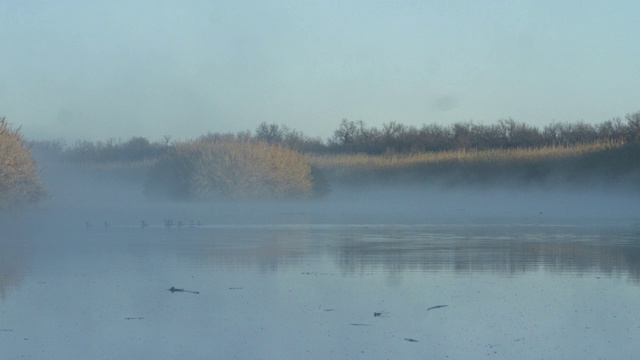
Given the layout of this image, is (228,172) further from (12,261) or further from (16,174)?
(12,261)

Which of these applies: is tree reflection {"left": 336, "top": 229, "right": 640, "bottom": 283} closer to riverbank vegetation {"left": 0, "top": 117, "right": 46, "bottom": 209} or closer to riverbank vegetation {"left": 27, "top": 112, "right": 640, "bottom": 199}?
riverbank vegetation {"left": 0, "top": 117, "right": 46, "bottom": 209}

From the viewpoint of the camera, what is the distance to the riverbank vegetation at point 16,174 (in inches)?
1037

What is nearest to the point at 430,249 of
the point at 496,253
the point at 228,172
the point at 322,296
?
the point at 496,253

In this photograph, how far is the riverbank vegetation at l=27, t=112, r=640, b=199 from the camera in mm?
38031

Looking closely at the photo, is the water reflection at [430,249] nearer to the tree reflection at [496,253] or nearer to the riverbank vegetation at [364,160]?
the tree reflection at [496,253]

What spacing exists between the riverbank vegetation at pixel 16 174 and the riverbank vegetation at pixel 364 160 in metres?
10.1

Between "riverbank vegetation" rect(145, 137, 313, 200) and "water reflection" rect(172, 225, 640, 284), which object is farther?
"riverbank vegetation" rect(145, 137, 313, 200)

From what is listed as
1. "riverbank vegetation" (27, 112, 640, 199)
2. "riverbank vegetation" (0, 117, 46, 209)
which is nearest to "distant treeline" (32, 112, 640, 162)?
"riverbank vegetation" (27, 112, 640, 199)

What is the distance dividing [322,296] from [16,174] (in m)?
18.2

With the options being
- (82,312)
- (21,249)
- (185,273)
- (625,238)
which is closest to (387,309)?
(82,312)

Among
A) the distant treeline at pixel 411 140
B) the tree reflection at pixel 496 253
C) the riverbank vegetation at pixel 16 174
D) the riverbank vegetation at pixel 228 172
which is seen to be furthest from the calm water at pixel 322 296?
the distant treeline at pixel 411 140

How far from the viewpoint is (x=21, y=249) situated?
1642 centimetres

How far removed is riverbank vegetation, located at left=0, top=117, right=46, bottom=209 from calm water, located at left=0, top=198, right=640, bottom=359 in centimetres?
755

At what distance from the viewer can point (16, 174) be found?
87.8ft
